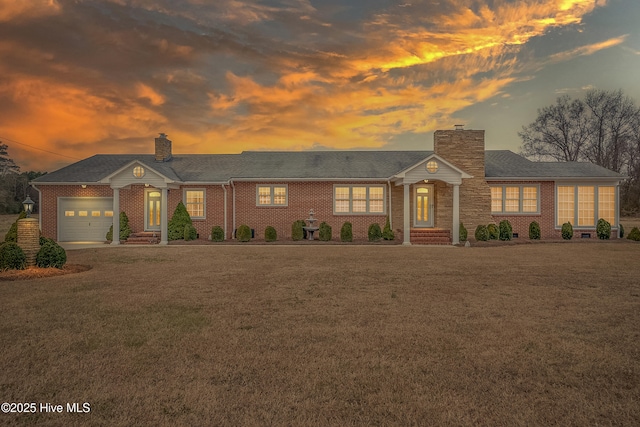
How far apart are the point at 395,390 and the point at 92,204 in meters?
24.3

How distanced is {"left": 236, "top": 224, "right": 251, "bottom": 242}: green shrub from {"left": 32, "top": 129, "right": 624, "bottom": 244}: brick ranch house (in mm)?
1360

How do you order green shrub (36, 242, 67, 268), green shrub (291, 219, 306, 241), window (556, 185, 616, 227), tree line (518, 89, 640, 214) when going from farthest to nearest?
tree line (518, 89, 640, 214), window (556, 185, 616, 227), green shrub (291, 219, 306, 241), green shrub (36, 242, 67, 268)

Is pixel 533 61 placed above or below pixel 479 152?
above

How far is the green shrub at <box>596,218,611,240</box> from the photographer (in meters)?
21.7

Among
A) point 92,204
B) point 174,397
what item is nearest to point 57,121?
point 92,204

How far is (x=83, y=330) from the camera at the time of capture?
218 inches

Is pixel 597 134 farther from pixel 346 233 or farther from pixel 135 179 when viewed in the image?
pixel 135 179

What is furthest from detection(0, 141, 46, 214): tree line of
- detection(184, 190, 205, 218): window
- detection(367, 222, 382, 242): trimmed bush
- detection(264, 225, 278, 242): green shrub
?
detection(367, 222, 382, 242): trimmed bush

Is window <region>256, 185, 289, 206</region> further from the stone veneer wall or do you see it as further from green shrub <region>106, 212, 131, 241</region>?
the stone veneer wall

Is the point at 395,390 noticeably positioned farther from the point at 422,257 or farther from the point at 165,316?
the point at 422,257

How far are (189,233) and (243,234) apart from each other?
3264mm

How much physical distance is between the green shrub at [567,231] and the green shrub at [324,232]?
13.4 metres

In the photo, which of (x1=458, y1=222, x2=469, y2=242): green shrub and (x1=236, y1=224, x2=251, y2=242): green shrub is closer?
(x1=458, y1=222, x2=469, y2=242): green shrub

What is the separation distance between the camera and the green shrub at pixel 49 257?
1132 cm
